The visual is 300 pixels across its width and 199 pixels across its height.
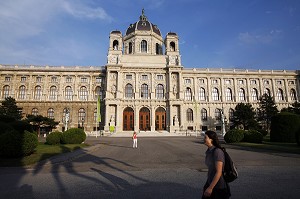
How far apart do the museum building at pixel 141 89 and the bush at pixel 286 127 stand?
1022 inches

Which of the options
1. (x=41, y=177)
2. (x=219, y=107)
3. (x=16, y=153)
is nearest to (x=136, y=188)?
(x=41, y=177)

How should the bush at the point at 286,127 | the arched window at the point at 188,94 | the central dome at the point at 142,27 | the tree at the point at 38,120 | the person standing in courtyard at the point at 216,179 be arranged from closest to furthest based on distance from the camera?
the person standing in courtyard at the point at 216,179, the bush at the point at 286,127, the tree at the point at 38,120, the arched window at the point at 188,94, the central dome at the point at 142,27

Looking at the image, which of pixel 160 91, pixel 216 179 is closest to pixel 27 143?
pixel 216 179

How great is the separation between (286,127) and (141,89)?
118 feet

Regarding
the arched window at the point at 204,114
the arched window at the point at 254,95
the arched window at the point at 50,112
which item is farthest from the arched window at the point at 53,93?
the arched window at the point at 254,95

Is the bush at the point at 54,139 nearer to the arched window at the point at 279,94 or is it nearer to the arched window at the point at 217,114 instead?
the arched window at the point at 217,114

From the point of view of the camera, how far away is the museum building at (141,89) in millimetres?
50094

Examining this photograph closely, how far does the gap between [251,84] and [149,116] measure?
106 feet

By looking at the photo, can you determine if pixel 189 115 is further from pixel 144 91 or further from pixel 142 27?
pixel 142 27

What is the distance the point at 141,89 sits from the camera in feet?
172

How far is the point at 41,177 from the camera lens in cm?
785

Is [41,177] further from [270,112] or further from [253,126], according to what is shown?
[270,112]

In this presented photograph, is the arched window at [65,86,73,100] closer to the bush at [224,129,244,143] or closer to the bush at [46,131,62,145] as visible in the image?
the bush at [46,131,62,145]

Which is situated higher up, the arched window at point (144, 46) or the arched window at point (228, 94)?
the arched window at point (144, 46)
